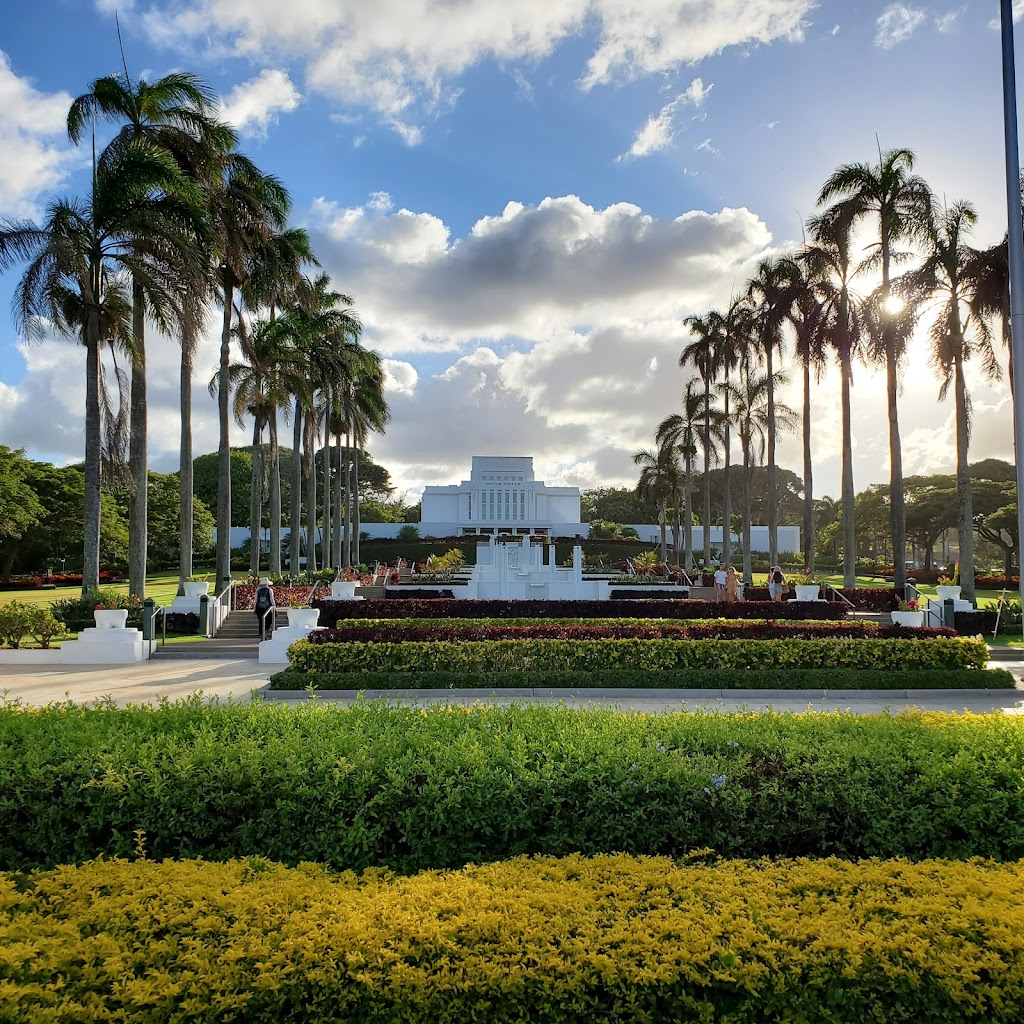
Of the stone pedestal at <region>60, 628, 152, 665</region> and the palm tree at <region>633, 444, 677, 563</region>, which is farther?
the palm tree at <region>633, 444, 677, 563</region>

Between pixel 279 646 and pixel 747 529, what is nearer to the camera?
pixel 279 646

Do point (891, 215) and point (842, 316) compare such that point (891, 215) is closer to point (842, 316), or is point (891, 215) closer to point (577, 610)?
point (842, 316)

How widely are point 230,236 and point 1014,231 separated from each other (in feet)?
74.8

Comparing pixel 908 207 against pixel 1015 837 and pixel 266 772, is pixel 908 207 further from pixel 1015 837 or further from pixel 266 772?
pixel 266 772

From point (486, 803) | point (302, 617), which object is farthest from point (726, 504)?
point (486, 803)

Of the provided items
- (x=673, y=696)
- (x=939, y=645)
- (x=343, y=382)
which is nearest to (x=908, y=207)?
(x=939, y=645)

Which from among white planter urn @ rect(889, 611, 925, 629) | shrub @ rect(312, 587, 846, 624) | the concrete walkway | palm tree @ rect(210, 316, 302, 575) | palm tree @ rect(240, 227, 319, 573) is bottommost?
the concrete walkway

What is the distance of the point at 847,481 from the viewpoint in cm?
2702

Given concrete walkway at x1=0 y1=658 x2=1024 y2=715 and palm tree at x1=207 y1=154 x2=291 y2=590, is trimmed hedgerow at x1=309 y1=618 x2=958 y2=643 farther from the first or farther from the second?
palm tree at x1=207 y1=154 x2=291 y2=590

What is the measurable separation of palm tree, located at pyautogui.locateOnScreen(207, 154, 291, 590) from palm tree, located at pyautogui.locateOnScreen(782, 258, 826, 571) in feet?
64.4

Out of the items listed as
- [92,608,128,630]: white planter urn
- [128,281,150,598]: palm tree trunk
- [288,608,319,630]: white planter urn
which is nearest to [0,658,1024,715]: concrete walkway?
[92,608,128,630]: white planter urn

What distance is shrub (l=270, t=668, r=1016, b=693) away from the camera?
12.7 metres

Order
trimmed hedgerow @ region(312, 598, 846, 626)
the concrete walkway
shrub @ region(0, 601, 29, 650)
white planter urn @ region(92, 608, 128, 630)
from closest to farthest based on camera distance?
the concrete walkway
white planter urn @ region(92, 608, 128, 630)
shrub @ region(0, 601, 29, 650)
trimmed hedgerow @ region(312, 598, 846, 626)

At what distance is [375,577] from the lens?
3450 cm
